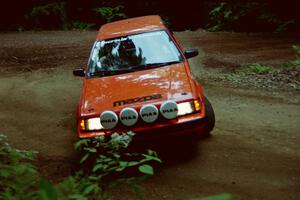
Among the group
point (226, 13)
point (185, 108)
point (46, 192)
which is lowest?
point (226, 13)

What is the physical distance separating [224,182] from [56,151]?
9.85 ft

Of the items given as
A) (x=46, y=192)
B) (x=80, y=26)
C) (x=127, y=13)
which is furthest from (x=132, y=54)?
(x=80, y=26)

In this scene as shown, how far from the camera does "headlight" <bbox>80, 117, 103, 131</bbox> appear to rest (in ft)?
19.0

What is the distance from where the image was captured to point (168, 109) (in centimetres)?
557

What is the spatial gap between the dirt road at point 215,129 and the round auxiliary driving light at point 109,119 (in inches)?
35.1

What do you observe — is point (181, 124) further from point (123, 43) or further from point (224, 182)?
point (123, 43)

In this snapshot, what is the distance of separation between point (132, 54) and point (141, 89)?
3.87ft

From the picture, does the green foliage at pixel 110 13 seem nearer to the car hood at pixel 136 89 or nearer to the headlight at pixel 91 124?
the car hood at pixel 136 89

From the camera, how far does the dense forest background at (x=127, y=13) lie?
18.9 metres

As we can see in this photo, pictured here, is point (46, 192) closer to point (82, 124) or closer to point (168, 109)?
point (168, 109)

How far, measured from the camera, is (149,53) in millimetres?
6953

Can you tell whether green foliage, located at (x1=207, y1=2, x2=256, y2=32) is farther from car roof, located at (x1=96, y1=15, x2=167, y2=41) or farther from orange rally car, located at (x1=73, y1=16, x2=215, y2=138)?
orange rally car, located at (x1=73, y1=16, x2=215, y2=138)

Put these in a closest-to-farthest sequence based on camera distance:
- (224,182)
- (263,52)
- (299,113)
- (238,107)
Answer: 1. (224,182)
2. (299,113)
3. (238,107)
4. (263,52)

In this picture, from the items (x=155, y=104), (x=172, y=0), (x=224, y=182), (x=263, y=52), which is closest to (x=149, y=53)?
(x=155, y=104)
